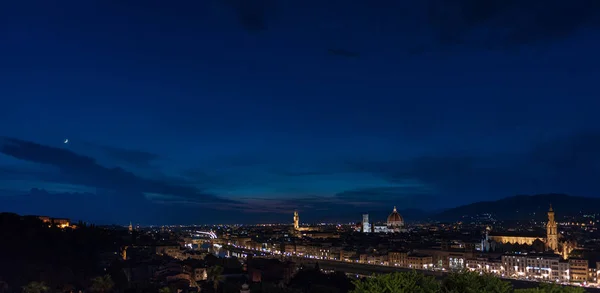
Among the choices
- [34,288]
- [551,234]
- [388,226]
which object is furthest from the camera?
[388,226]

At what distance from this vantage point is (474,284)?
1070cm

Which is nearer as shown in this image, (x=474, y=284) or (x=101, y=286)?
(x=474, y=284)

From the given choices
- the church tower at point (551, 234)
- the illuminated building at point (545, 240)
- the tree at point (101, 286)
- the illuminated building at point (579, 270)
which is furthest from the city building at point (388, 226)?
the tree at point (101, 286)

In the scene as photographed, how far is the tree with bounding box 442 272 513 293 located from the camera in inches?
410

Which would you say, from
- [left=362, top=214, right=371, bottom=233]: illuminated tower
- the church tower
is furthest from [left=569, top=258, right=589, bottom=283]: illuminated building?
[left=362, top=214, right=371, bottom=233]: illuminated tower

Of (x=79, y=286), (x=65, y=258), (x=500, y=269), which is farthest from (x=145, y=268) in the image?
(x=500, y=269)

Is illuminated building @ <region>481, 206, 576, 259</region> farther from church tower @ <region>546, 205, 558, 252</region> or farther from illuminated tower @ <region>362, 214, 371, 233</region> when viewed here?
illuminated tower @ <region>362, 214, 371, 233</region>

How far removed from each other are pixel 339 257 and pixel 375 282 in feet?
229

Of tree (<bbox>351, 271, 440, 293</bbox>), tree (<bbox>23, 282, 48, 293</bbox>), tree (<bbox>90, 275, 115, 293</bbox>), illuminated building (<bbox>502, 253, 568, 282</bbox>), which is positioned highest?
tree (<bbox>351, 271, 440, 293</bbox>)

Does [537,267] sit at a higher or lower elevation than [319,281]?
lower

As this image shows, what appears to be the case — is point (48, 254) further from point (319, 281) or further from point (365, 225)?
point (365, 225)

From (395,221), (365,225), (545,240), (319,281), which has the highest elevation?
(395,221)

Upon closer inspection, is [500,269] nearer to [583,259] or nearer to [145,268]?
[583,259]

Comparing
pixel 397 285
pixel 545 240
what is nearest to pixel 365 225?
pixel 545 240
